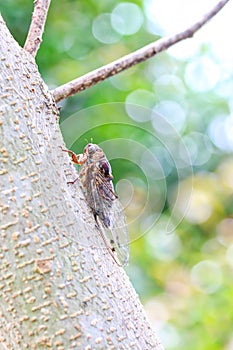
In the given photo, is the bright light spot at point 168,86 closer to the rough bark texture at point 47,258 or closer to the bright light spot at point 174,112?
the bright light spot at point 174,112

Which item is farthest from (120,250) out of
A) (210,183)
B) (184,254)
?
(210,183)

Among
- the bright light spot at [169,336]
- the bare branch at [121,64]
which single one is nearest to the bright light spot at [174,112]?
the bright light spot at [169,336]

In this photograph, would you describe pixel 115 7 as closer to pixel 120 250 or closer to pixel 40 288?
pixel 120 250

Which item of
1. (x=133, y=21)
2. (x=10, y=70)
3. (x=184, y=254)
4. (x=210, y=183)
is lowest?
(x=10, y=70)

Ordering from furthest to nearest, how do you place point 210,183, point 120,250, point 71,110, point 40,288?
1. point 210,183
2. point 71,110
3. point 120,250
4. point 40,288

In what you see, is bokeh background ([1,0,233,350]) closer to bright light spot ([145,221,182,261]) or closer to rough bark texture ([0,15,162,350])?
bright light spot ([145,221,182,261])

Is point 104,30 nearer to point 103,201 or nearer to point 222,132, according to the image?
point 222,132
